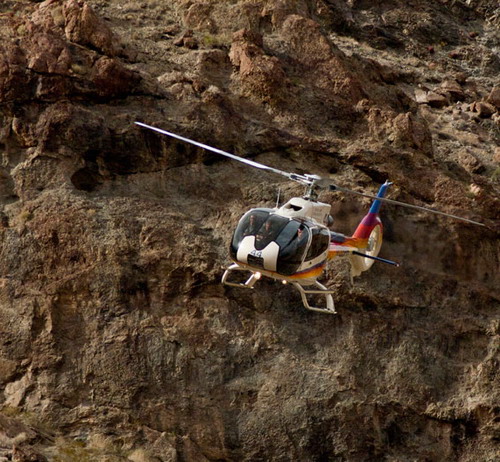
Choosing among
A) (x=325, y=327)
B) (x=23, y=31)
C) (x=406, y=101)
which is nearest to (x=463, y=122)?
(x=406, y=101)

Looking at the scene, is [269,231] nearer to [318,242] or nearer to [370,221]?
[318,242]

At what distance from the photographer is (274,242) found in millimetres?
19844

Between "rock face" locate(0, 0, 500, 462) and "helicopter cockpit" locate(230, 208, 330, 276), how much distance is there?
3.64 metres

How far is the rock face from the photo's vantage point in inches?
889

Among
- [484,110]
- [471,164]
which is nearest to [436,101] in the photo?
[484,110]

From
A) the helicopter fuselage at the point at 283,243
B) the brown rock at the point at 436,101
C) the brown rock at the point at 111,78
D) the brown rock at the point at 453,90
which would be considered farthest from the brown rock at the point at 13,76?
the brown rock at the point at 453,90

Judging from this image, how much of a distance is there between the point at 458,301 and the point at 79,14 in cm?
1233

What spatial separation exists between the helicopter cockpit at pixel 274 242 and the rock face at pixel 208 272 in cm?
364

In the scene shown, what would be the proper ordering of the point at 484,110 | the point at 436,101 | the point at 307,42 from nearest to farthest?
the point at 307,42 < the point at 484,110 < the point at 436,101

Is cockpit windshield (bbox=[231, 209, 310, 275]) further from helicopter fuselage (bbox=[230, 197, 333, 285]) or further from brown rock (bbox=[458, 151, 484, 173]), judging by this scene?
brown rock (bbox=[458, 151, 484, 173])

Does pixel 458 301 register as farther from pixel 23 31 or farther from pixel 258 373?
pixel 23 31

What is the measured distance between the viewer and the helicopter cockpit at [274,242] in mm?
19781

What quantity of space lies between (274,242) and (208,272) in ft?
13.4

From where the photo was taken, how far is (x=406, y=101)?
29125 mm
